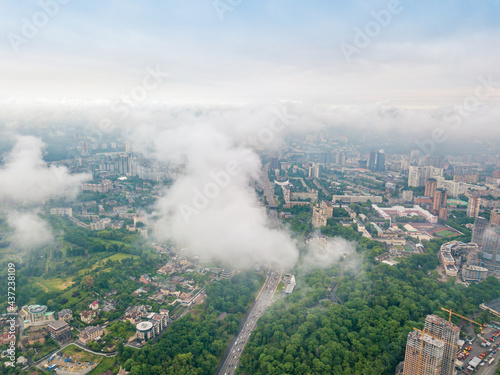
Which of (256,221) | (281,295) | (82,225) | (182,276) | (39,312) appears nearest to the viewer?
(39,312)

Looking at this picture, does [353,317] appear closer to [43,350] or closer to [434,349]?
[434,349]

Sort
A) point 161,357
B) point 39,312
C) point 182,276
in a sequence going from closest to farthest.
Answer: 1. point 161,357
2. point 39,312
3. point 182,276

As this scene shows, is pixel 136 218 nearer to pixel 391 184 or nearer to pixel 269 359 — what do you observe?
pixel 269 359

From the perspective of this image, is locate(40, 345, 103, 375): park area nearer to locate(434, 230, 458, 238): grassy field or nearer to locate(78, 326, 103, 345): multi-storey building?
locate(78, 326, 103, 345): multi-storey building

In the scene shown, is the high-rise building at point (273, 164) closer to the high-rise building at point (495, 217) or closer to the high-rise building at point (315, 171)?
the high-rise building at point (315, 171)

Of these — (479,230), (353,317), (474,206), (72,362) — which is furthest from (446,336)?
(474,206)

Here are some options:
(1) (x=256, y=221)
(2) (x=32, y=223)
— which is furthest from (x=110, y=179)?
(1) (x=256, y=221)

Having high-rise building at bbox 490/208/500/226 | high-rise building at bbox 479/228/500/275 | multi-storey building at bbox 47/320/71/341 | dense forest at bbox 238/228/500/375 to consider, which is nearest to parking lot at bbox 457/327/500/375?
dense forest at bbox 238/228/500/375

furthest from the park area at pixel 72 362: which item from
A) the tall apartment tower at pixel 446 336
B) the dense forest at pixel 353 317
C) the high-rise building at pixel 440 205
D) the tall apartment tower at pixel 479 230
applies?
the high-rise building at pixel 440 205
